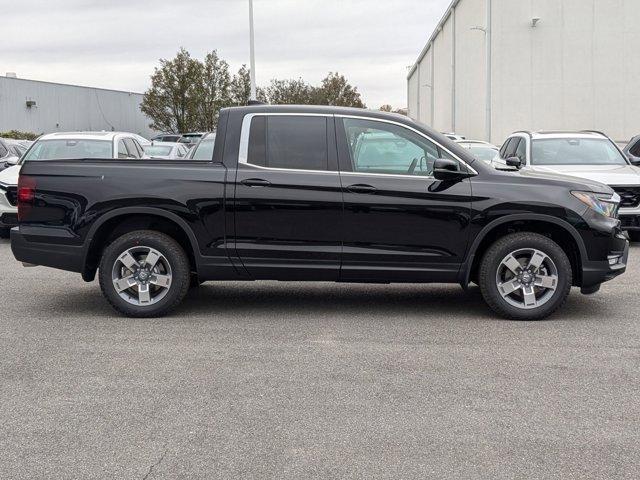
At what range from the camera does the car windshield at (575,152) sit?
1427cm

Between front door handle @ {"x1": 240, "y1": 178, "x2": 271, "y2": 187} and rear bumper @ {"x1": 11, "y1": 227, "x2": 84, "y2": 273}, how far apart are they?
1.63 metres

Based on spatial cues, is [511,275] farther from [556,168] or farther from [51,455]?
[556,168]

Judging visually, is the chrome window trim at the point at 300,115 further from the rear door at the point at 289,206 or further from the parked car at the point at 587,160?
the parked car at the point at 587,160

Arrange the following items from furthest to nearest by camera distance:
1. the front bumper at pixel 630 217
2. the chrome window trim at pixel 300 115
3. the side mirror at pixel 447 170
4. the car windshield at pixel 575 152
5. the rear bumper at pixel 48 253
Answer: the car windshield at pixel 575 152 → the front bumper at pixel 630 217 → the rear bumper at pixel 48 253 → the chrome window trim at pixel 300 115 → the side mirror at pixel 447 170

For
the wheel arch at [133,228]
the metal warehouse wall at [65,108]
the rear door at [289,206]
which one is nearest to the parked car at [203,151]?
the wheel arch at [133,228]

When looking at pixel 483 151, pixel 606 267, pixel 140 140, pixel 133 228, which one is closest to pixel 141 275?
pixel 133 228

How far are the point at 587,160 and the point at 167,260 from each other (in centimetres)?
843

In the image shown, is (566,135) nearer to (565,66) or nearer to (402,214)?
(402,214)

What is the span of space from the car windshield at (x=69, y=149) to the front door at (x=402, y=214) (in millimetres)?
7422

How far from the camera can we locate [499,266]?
8.05 m

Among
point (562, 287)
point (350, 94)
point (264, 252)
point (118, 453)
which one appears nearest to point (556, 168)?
point (562, 287)

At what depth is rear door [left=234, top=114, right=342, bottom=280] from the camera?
26.3 feet

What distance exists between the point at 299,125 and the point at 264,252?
1.22 meters

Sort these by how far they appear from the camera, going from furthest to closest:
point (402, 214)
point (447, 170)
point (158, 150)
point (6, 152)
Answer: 1. point (158, 150)
2. point (6, 152)
3. point (402, 214)
4. point (447, 170)
